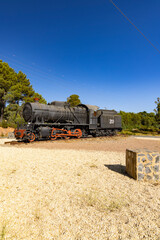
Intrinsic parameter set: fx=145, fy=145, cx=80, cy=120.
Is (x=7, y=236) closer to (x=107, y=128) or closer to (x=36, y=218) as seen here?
(x=36, y=218)

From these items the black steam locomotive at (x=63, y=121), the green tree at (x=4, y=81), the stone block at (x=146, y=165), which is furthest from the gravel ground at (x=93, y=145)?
the green tree at (x=4, y=81)

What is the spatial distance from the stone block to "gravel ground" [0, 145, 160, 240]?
27cm

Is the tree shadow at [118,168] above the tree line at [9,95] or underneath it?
underneath

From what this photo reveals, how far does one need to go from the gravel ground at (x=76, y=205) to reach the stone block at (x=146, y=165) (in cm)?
27

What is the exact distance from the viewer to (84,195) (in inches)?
153

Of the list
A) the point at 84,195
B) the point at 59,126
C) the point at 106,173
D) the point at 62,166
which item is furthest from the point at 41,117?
the point at 84,195

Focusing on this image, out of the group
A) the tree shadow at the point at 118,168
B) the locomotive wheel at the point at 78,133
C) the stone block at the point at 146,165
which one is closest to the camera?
the stone block at the point at 146,165

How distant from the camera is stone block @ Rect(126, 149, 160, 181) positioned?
15.7ft

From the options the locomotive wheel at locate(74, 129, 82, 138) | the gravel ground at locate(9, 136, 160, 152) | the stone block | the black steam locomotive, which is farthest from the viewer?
the locomotive wheel at locate(74, 129, 82, 138)

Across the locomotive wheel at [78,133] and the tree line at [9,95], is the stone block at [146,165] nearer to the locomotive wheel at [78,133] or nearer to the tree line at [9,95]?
the locomotive wheel at [78,133]

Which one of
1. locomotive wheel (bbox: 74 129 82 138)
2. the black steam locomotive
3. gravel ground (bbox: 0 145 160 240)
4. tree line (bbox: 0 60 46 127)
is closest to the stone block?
gravel ground (bbox: 0 145 160 240)

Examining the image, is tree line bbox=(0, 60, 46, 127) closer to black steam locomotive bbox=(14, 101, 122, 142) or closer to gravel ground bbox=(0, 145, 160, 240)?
black steam locomotive bbox=(14, 101, 122, 142)

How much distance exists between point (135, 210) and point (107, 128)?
1674cm

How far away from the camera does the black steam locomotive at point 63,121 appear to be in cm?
1349
